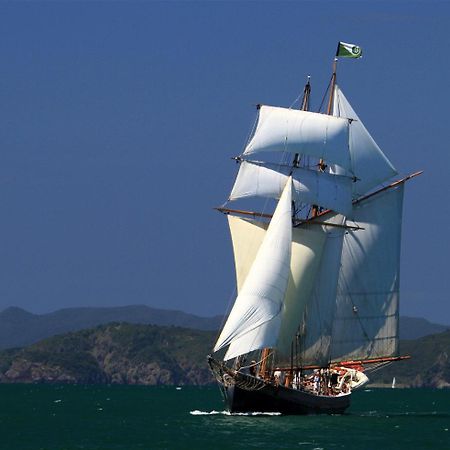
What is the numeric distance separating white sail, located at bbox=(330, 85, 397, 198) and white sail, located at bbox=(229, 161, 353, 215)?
3.30 metres

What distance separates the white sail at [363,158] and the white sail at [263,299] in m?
13.7

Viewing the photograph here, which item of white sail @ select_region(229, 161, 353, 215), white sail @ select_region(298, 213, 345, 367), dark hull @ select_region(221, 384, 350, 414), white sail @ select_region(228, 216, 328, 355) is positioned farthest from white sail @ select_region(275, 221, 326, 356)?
dark hull @ select_region(221, 384, 350, 414)

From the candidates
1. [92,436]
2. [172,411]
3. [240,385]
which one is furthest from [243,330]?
[172,411]

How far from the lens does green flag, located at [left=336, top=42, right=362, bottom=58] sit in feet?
397

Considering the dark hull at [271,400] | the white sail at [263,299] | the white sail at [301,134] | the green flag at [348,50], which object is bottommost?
the dark hull at [271,400]

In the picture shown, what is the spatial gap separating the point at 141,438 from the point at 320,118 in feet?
93.6

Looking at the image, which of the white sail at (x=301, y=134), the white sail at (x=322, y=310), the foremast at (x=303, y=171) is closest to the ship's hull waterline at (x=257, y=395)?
the foremast at (x=303, y=171)

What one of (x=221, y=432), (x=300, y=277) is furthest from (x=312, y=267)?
(x=221, y=432)

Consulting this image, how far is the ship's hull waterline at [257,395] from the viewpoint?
105 m

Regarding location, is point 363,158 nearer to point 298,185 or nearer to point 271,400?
point 298,185

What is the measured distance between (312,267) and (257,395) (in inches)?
426

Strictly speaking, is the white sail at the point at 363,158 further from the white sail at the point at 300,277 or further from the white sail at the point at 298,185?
the white sail at the point at 300,277

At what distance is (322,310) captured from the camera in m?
112

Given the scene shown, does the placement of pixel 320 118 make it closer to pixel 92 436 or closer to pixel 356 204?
pixel 356 204
